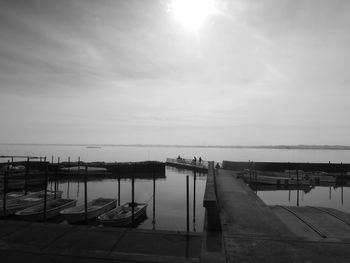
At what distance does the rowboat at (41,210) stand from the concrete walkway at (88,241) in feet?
26.4

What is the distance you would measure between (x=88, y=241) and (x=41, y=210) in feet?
40.5

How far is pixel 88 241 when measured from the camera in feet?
38.9

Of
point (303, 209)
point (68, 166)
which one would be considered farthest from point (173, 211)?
point (68, 166)

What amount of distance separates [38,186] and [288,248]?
42288 mm

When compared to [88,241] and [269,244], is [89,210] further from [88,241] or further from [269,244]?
[269,244]

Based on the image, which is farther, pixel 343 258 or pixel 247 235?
pixel 247 235

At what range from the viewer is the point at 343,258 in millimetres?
7172

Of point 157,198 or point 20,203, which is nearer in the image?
point 20,203

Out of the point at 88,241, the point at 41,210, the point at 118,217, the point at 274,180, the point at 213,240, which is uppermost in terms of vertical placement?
the point at 213,240

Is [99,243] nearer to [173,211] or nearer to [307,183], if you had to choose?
[173,211]

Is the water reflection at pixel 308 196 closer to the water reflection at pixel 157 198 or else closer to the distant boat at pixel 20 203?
the water reflection at pixel 157 198

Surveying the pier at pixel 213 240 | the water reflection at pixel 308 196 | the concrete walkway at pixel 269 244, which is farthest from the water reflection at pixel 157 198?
the water reflection at pixel 308 196

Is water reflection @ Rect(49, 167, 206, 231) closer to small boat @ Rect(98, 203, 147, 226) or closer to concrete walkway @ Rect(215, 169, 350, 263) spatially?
small boat @ Rect(98, 203, 147, 226)

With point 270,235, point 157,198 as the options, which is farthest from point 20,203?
point 270,235
